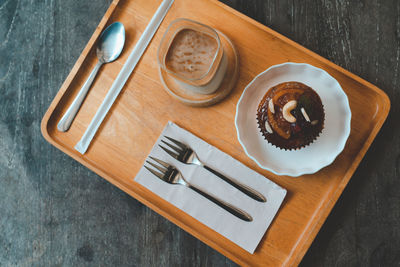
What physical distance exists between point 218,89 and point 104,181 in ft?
2.32

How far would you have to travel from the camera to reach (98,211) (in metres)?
1.40

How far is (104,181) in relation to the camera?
140 cm

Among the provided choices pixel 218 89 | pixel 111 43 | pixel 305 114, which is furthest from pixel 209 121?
pixel 111 43

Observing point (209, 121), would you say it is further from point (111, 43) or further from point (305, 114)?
point (111, 43)

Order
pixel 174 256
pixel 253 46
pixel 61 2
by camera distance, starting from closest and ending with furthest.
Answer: pixel 253 46
pixel 174 256
pixel 61 2

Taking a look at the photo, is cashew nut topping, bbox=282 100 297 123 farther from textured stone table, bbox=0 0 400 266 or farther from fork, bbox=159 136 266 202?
textured stone table, bbox=0 0 400 266

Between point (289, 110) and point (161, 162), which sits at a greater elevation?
point (289, 110)

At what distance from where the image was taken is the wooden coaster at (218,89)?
45.0 inches

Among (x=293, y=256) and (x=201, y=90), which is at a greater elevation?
(x=201, y=90)

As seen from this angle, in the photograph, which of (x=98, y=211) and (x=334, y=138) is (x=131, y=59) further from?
(x=334, y=138)

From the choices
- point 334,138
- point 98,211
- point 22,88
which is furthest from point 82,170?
point 334,138

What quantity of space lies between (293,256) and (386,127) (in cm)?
68

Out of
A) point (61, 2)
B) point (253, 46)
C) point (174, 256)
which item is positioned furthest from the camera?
point (61, 2)

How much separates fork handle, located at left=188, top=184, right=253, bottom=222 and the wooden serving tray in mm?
107
